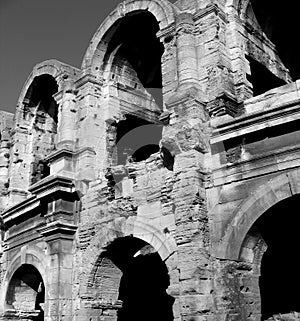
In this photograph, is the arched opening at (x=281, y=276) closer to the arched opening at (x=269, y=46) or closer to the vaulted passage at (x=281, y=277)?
the vaulted passage at (x=281, y=277)

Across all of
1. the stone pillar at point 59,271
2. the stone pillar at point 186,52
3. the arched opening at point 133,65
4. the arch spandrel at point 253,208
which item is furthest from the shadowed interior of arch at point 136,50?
the arch spandrel at point 253,208

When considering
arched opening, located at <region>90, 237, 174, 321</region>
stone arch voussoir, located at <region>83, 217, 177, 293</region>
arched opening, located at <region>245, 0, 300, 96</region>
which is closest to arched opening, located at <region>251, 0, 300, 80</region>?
arched opening, located at <region>245, 0, 300, 96</region>

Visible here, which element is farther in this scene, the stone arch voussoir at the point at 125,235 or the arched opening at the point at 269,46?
the arched opening at the point at 269,46

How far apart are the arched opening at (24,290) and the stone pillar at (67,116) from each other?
Answer: 295 centimetres

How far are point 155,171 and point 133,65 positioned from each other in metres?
3.74

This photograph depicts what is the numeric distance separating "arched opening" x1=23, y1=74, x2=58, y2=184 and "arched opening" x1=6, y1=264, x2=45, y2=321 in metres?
2.44

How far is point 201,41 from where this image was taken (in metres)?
8.67

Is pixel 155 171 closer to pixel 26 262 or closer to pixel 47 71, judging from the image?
pixel 26 262

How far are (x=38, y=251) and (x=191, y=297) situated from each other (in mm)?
4602

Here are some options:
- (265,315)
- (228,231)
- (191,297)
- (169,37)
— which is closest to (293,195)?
(228,231)

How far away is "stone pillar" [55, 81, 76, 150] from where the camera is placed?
10.6m

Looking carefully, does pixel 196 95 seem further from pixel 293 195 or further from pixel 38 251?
pixel 38 251

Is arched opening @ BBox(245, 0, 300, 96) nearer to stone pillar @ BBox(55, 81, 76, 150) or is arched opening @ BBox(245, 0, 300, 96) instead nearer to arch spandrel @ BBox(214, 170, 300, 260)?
arch spandrel @ BBox(214, 170, 300, 260)

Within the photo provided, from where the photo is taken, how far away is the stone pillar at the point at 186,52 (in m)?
→ 8.38
